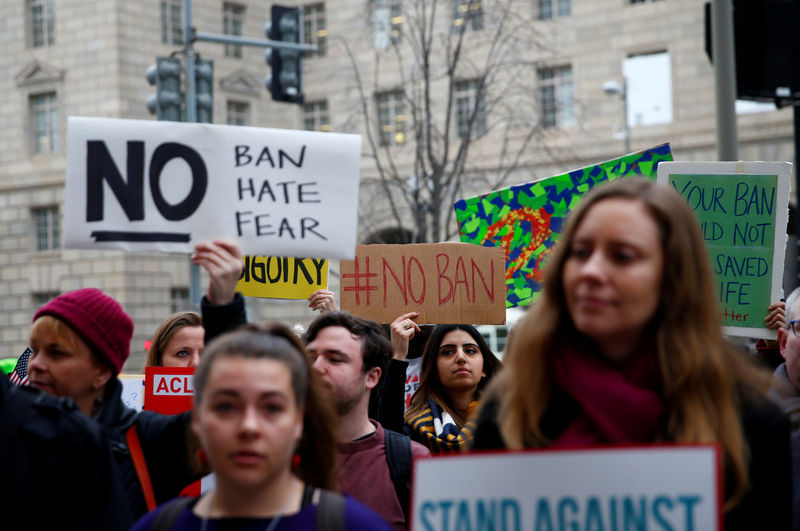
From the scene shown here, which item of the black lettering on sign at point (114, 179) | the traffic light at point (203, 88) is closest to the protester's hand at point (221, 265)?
the black lettering on sign at point (114, 179)

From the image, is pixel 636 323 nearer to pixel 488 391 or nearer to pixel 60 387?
pixel 488 391

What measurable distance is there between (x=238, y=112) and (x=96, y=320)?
29508 millimetres

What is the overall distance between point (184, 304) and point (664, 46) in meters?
15.1

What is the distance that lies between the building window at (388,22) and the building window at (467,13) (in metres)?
0.88

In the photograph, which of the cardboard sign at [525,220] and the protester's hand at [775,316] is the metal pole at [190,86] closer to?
the cardboard sign at [525,220]

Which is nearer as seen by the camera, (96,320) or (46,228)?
(96,320)

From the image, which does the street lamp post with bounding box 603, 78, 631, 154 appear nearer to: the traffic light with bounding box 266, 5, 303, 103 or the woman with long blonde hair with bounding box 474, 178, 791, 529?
the traffic light with bounding box 266, 5, 303, 103

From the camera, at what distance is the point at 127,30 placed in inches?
1162

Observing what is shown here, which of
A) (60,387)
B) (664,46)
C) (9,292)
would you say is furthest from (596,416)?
(9,292)

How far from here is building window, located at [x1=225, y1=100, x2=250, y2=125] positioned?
31.8 m

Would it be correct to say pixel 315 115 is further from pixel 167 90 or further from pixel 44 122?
pixel 167 90

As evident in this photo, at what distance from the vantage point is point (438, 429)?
5000mm

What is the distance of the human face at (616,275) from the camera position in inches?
93.0

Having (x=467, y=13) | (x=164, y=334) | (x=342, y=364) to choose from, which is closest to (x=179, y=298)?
(x=467, y=13)
